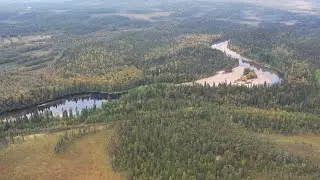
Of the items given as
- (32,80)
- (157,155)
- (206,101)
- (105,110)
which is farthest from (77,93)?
(157,155)

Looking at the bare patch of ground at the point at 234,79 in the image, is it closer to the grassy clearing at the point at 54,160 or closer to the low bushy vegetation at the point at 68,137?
the low bushy vegetation at the point at 68,137

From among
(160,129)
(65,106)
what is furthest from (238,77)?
(160,129)

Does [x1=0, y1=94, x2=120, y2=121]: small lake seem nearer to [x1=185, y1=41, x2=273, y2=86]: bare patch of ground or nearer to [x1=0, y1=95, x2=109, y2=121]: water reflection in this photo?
→ [x1=0, y1=95, x2=109, y2=121]: water reflection

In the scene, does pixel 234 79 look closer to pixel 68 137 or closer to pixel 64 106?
pixel 64 106

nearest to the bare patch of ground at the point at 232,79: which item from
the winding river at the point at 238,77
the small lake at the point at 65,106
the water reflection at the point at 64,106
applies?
the winding river at the point at 238,77

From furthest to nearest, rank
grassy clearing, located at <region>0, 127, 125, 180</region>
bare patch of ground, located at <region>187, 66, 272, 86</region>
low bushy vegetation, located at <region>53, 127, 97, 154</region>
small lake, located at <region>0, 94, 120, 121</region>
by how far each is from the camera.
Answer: bare patch of ground, located at <region>187, 66, 272, 86</region>
small lake, located at <region>0, 94, 120, 121</region>
low bushy vegetation, located at <region>53, 127, 97, 154</region>
grassy clearing, located at <region>0, 127, 125, 180</region>

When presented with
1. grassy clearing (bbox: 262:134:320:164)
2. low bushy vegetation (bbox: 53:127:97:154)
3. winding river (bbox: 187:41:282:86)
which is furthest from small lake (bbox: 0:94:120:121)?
grassy clearing (bbox: 262:134:320:164)
